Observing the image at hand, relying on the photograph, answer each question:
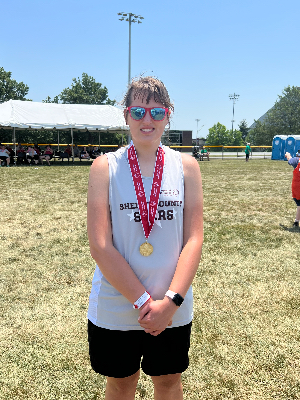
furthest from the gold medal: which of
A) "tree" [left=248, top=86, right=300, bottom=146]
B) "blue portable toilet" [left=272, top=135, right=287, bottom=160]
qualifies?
"tree" [left=248, top=86, right=300, bottom=146]

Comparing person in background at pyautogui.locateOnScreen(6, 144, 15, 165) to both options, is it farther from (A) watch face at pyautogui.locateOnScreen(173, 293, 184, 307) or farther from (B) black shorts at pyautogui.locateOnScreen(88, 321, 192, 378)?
(A) watch face at pyautogui.locateOnScreen(173, 293, 184, 307)

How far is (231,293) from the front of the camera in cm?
404

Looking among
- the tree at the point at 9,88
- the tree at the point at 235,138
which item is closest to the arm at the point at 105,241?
the tree at the point at 9,88

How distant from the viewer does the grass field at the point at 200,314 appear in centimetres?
256

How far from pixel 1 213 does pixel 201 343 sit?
6693mm

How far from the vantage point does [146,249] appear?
5.29 feet

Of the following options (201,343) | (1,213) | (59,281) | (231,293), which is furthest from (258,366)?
(1,213)

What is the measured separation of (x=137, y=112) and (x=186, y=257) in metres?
0.76

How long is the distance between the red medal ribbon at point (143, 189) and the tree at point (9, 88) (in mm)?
64543

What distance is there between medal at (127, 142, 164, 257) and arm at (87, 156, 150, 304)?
0.13 metres

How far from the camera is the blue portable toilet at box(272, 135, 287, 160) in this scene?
35.1m

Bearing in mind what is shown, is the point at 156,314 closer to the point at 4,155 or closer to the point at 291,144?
the point at 4,155

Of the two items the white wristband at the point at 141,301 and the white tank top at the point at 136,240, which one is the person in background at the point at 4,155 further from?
the white wristband at the point at 141,301

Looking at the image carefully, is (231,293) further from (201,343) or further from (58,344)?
(58,344)
